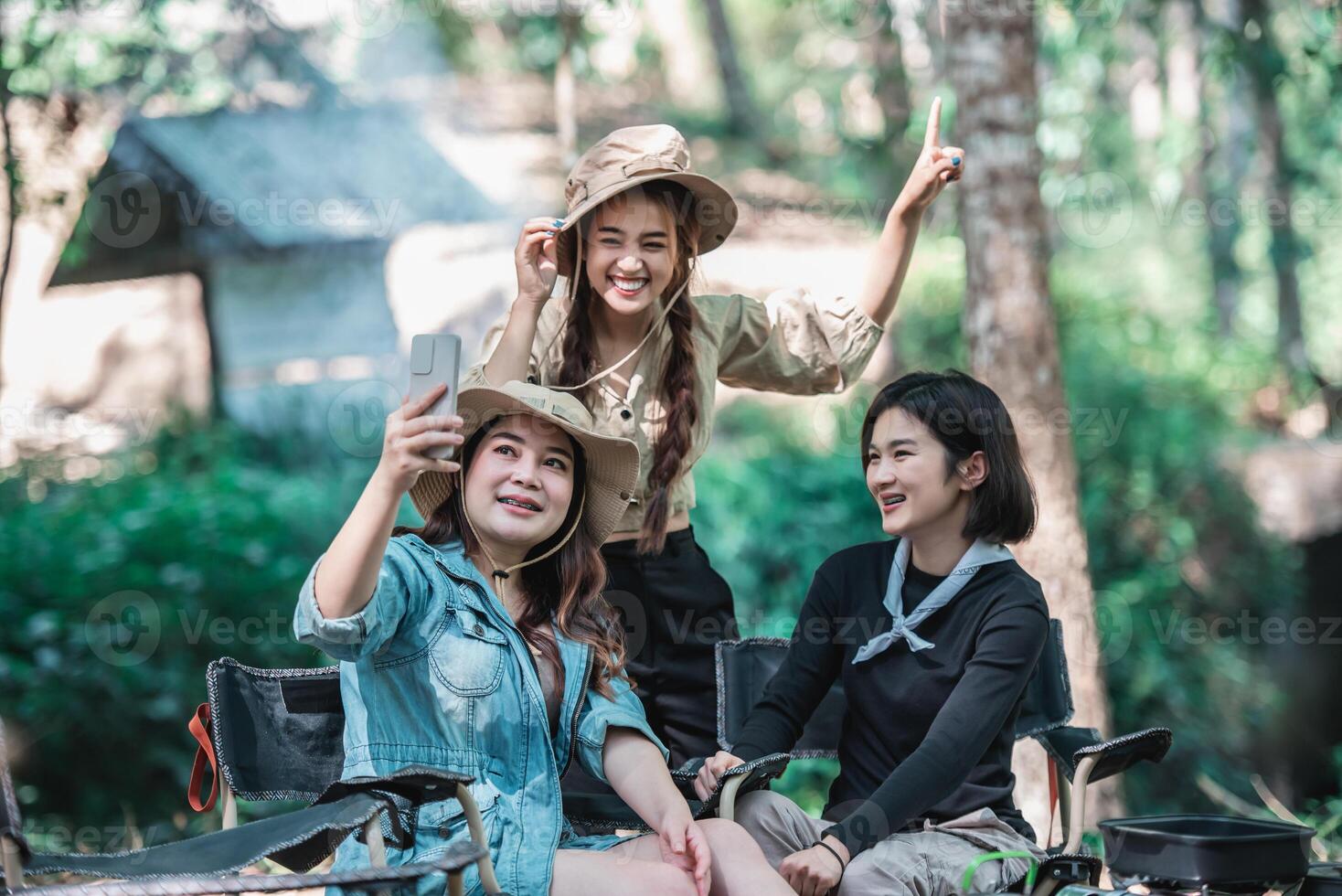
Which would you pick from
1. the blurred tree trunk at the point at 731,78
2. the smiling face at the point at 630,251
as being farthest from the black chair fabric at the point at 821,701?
the blurred tree trunk at the point at 731,78

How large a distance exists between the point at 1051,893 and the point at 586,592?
1183mm

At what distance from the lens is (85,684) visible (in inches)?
249

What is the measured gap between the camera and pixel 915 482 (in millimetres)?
3131

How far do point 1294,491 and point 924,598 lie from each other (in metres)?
6.72

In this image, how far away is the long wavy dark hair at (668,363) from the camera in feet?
11.2

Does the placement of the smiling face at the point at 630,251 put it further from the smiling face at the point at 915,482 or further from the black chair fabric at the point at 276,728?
the black chair fabric at the point at 276,728

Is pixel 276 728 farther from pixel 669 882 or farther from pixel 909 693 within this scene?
pixel 909 693

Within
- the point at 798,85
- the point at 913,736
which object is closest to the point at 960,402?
the point at 913,736

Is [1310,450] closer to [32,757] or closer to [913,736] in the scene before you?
[913,736]

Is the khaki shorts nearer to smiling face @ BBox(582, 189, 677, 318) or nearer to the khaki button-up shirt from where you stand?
the khaki button-up shirt

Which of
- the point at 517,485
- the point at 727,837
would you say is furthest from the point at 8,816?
the point at 727,837

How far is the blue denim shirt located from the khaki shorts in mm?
364

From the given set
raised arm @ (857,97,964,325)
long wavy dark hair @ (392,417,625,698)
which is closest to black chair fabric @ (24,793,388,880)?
long wavy dark hair @ (392,417,625,698)

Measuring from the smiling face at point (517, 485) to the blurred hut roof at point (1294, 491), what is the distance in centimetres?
690
